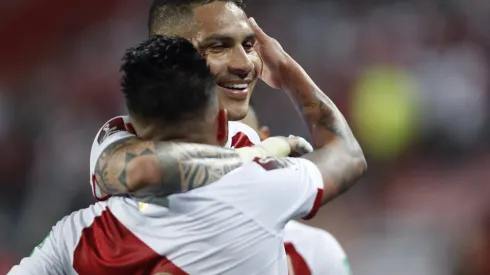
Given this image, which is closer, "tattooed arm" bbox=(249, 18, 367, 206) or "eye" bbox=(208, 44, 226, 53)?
"tattooed arm" bbox=(249, 18, 367, 206)

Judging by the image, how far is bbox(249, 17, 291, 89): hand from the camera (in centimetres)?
191

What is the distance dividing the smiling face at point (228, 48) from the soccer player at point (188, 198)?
1.31ft

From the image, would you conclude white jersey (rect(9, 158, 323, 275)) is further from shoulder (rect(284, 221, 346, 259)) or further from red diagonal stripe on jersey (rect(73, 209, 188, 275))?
shoulder (rect(284, 221, 346, 259))

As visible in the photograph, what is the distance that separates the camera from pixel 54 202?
465cm

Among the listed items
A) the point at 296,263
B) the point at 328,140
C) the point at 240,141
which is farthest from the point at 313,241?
the point at 328,140

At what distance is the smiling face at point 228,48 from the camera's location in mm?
1942

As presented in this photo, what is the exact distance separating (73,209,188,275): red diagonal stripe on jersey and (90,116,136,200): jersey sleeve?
0.50ft

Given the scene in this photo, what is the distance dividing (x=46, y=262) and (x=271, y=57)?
0.80m

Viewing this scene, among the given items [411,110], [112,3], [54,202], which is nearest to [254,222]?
[54,202]

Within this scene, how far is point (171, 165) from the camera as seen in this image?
145cm

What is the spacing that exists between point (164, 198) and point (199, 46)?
1.99ft

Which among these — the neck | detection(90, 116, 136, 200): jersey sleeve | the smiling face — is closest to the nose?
the smiling face

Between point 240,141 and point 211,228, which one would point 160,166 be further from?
point 240,141

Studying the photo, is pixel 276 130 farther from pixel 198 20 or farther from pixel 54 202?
pixel 198 20
